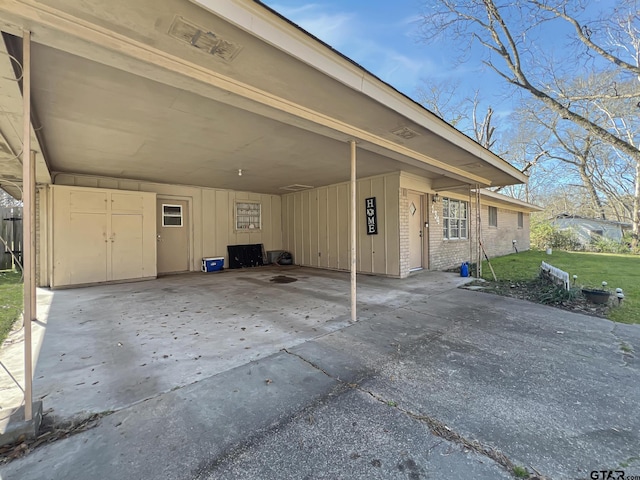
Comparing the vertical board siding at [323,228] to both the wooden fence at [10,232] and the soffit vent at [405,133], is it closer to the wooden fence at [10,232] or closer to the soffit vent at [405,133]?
the soffit vent at [405,133]

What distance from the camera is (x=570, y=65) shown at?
8.51 m

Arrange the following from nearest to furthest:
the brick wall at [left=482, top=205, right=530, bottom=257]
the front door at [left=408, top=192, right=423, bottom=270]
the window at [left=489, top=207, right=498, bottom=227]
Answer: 1. the front door at [left=408, top=192, right=423, bottom=270]
2. the brick wall at [left=482, top=205, right=530, bottom=257]
3. the window at [left=489, top=207, right=498, bottom=227]

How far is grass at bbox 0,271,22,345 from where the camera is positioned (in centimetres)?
372

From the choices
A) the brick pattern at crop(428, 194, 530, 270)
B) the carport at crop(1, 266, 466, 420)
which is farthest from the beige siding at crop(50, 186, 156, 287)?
the brick pattern at crop(428, 194, 530, 270)

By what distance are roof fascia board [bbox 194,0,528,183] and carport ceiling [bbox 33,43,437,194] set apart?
1.47 m

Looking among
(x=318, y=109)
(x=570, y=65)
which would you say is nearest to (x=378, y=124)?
(x=318, y=109)

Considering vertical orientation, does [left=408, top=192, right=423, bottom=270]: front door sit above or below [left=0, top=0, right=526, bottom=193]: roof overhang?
below

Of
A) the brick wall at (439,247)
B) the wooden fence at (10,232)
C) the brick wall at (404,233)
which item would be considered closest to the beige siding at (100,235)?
the wooden fence at (10,232)

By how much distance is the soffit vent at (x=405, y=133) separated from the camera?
3848mm

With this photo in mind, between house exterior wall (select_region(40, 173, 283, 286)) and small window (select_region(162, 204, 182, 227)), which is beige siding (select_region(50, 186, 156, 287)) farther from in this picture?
small window (select_region(162, 204, 182, 227))

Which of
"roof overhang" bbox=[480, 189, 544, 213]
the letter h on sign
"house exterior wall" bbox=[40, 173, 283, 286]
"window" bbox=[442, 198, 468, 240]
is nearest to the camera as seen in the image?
the letter h on sign

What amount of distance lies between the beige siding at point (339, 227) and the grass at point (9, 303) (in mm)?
7039

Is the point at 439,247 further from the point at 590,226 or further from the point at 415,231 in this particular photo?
the point at 590,226

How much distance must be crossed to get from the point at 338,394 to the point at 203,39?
9.40 ft
